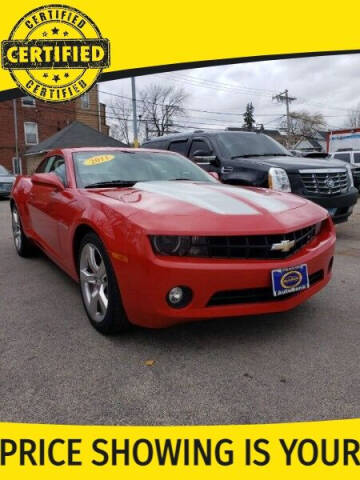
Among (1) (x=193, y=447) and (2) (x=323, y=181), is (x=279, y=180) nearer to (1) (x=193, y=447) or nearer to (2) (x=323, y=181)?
(2) (x=323, y=181)

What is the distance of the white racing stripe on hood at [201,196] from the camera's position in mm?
2627

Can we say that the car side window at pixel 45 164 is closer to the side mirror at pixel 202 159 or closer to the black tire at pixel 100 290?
the black tire at pixel 100 290

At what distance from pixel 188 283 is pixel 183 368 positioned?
51 centimetres

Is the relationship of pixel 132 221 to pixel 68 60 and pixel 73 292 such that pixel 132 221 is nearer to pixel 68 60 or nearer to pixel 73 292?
pixel 73 292

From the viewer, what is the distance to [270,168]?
554 centimetres

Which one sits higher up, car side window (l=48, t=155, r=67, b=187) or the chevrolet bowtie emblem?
car side window (l=48, t=155, r=67, b=187)

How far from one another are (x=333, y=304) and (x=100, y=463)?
93.7 inches

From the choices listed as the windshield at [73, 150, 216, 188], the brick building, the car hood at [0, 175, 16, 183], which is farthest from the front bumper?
the brick building

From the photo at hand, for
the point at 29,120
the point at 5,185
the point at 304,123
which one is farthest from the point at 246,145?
the point at 304,123

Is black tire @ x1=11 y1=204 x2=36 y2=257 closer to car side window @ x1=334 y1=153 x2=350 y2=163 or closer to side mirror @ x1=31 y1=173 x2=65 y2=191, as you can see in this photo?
side mirror @ x1=31 y1=173 x2=65 y2=191

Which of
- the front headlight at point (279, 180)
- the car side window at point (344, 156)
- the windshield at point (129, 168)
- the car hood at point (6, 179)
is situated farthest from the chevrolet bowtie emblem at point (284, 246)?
the car side window at point (344, 156)

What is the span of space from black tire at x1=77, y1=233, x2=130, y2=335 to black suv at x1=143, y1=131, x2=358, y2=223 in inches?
126

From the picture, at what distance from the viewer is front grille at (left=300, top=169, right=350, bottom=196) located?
5669 millimetres

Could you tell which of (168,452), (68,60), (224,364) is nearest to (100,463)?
(168,452)
